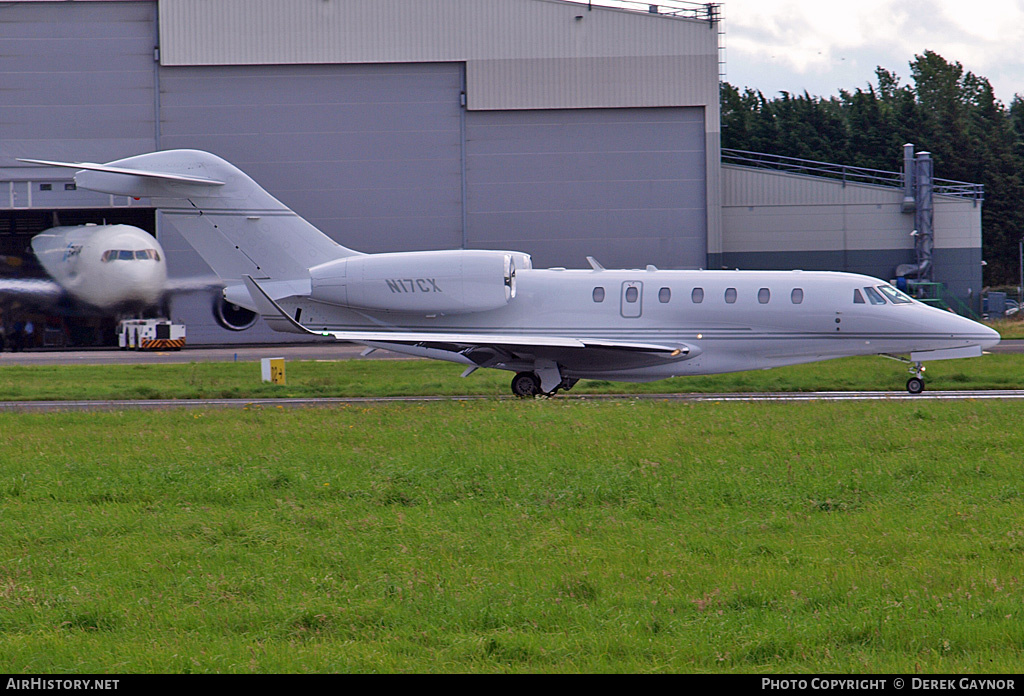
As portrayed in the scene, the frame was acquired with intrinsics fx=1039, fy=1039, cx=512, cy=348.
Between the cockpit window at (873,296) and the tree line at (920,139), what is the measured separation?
61897 mm

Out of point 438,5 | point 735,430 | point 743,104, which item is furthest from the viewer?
point 743,104

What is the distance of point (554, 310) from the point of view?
21438mm

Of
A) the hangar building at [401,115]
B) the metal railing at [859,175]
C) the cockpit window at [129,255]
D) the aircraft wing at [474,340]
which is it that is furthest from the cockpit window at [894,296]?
the cockpit window at [129,255]

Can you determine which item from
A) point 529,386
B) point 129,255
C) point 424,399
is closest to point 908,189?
point 529,386

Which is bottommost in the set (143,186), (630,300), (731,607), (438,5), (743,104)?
(731,607)

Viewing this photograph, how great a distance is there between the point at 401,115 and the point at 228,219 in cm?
2102

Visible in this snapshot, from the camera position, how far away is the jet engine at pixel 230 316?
4150cm

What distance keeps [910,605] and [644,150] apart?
121ft

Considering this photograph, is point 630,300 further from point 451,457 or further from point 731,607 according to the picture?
point 731,607

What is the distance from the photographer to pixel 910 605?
6477 mm

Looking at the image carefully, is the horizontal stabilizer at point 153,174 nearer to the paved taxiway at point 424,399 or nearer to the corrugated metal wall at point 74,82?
the paved taxiway at point 424,399

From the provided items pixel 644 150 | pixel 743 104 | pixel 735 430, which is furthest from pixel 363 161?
pixel 743 104

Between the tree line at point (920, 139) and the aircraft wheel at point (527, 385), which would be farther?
the tree line at point (920, 139)

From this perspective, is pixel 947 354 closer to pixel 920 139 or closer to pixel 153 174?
pixel 153 174
